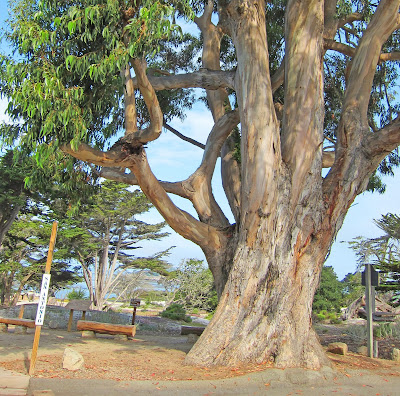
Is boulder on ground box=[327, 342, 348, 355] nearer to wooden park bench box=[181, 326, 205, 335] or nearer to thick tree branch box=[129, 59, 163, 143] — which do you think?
wooden park bench box=[181, 326, 205, 335]

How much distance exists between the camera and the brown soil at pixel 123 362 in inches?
229

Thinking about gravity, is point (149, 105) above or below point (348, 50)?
below

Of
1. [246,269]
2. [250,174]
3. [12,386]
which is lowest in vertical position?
[12,386]

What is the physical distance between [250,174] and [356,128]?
1977 millimetres

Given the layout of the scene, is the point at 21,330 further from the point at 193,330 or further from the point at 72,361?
the point at 72,361

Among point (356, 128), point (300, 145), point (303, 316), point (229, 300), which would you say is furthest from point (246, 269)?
point (356, 128)

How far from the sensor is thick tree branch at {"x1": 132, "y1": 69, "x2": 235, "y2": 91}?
849 centimetres

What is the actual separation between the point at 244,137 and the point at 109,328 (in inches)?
209

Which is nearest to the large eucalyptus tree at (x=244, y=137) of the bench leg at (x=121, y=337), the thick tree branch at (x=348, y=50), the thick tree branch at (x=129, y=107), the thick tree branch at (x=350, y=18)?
the thick tree branch at (x=129, y=107)

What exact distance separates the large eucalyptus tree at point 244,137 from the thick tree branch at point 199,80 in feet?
0.14

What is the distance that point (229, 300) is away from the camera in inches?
268

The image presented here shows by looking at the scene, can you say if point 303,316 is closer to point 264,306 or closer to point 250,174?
point 264,306

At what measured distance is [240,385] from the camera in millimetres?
5566

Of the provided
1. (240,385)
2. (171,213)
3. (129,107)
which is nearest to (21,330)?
(171,213)
